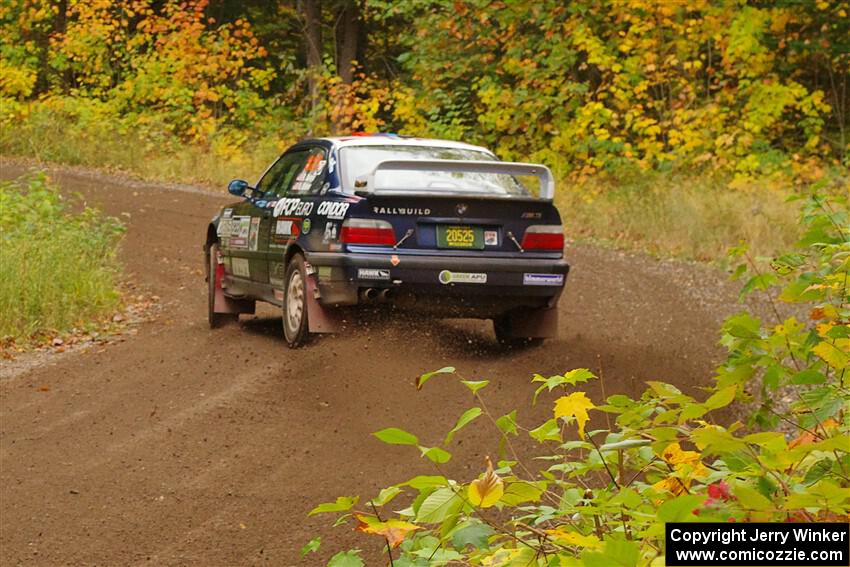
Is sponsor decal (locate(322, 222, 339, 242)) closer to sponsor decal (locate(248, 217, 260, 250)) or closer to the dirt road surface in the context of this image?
the dirt road surface

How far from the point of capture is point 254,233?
11.9 metres

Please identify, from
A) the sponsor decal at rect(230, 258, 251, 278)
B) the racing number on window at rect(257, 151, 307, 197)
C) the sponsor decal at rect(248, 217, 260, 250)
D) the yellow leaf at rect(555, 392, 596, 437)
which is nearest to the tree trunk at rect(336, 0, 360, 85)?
the sponsor decal at rect(230, 258, 251, 278)

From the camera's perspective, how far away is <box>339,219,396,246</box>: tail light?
10.1 m

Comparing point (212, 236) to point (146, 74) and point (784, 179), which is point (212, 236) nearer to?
point (784, 179)

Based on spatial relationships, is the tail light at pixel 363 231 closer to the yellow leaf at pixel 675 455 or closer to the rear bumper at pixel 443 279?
the rear bumper at pixel 443 279

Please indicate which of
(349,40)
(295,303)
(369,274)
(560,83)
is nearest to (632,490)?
(369,274)

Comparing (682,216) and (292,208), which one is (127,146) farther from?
(292,208)

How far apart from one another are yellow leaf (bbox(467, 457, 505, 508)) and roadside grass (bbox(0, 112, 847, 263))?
48.7 ft

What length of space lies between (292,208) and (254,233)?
0.99 metres

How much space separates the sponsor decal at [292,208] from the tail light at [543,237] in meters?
1.71

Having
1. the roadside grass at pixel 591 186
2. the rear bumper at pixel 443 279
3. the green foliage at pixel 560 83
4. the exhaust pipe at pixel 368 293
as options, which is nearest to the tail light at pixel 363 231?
the rear bumper at pixel 443 279

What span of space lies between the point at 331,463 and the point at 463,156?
417 centimetres

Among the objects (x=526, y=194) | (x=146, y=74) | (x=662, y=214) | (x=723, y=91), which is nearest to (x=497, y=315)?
(x=526, y=194)

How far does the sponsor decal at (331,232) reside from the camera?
10133 mm
